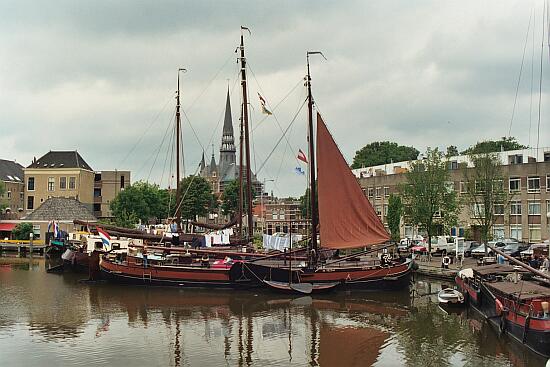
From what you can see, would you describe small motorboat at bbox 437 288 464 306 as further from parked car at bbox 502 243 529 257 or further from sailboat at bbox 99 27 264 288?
parked car at bbox 502 243 529 257

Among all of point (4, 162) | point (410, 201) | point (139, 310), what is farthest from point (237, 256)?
point (4, 162)

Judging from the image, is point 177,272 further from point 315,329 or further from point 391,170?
point 391,170

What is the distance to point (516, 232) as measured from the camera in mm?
54125

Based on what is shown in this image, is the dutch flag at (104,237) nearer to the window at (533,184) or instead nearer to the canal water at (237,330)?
the canal water at (237,330)

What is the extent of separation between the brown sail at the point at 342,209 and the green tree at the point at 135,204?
130ft

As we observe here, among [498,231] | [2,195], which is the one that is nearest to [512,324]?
[498,231]

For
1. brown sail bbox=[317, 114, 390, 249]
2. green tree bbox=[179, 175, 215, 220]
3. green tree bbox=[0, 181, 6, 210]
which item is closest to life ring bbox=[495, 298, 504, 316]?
brown sail bbox=[317, 114, 390, 249]

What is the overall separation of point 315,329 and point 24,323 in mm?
12371

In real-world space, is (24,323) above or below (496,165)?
below

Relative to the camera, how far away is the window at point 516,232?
53.9m

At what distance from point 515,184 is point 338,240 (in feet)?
85.8

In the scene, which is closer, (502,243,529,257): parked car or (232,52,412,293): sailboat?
(232,52,412,293): sailboat

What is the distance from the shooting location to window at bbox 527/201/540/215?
52.7m

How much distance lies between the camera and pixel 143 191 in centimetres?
7669
